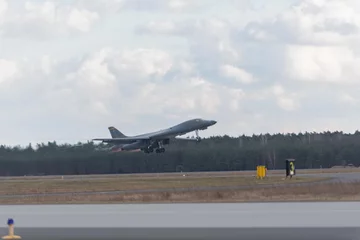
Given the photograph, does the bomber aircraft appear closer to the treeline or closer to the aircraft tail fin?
the treeline

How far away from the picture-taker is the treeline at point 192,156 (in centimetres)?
8194

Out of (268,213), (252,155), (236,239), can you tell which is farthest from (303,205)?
(252,155)

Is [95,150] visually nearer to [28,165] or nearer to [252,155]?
[28,165]

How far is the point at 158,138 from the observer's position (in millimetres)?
87625

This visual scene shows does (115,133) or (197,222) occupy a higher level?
(115,133)

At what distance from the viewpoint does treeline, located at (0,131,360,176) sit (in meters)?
81.9

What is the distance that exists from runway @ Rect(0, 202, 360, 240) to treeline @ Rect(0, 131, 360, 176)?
52584 millimetres

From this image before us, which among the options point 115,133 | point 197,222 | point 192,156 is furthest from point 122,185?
point 115,133

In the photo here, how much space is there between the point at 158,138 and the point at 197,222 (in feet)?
215

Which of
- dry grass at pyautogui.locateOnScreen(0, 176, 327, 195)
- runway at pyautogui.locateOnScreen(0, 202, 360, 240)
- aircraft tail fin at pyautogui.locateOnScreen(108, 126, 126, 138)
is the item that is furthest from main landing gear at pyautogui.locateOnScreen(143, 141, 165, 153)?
runway at pyautogui.locateOnScreen(0, 202, 360, 240)

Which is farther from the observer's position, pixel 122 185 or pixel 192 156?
pixel 192 156

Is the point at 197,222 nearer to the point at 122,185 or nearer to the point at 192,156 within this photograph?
the point at 122,185

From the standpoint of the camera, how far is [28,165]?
81.6 meters

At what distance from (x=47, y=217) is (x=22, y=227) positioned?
3849 mm
